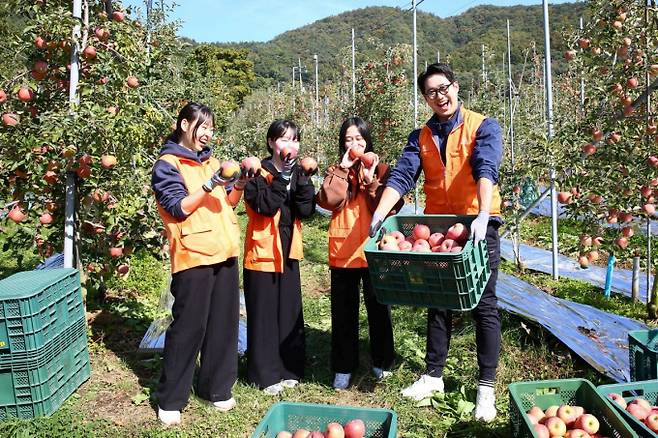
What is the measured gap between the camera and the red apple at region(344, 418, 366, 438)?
7.02ft

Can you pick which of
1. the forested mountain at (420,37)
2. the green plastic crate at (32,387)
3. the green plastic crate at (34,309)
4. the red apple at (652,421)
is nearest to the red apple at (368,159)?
the red apple at (652,421)

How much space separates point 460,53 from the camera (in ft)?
101

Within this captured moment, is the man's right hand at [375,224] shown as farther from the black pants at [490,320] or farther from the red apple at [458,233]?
the black pants at [490,320]

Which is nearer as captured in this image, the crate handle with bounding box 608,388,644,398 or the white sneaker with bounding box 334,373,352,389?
the crate handle with bounding box 608,388,644,398

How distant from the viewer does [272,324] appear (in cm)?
321

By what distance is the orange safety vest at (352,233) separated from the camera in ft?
10.2

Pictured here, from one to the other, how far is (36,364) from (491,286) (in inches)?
92.2

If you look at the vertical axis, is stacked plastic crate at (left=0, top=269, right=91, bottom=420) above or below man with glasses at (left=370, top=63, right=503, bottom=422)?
below

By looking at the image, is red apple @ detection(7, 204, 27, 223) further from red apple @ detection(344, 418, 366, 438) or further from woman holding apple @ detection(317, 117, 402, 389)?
red apple @ detection(344, 418, 366, 438)

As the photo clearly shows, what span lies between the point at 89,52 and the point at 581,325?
11.5 feet

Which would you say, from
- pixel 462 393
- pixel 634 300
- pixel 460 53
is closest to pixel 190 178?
pixel 462 393

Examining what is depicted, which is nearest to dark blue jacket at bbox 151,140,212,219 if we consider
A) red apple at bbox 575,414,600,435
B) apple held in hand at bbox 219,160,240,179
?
apple held in hand at bbox 219,160,240,179

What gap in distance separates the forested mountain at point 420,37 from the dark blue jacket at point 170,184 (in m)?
7.34

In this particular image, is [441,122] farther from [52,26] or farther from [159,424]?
[52,26]
